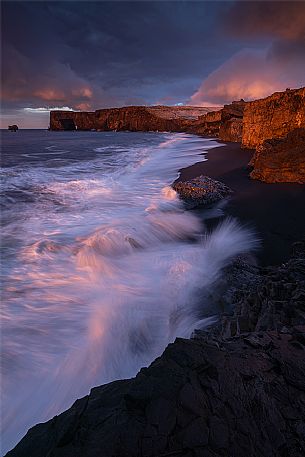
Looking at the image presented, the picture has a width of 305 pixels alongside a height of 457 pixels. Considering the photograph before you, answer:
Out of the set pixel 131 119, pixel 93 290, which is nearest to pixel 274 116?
pixel 93 290

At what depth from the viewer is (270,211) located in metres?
7.08

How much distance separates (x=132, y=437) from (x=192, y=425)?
0.31 m

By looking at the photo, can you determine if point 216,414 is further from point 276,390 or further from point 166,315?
point 166,315

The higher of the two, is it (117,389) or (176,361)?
(176,361)

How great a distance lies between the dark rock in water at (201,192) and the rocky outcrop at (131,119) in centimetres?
8052

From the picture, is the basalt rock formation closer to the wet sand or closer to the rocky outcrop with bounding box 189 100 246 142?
the wet sand

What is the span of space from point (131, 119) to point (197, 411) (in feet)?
359

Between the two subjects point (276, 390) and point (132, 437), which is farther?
point (276, 390)

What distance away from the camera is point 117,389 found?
1.68 meters

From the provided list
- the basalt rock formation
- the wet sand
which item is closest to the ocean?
the wet sand

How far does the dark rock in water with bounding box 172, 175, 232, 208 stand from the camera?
8070 mm

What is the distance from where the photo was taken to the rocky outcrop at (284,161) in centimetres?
953

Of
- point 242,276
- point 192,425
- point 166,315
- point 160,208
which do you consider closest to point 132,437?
point 192,425

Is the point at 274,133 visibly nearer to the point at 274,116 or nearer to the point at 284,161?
the point at 274,116
